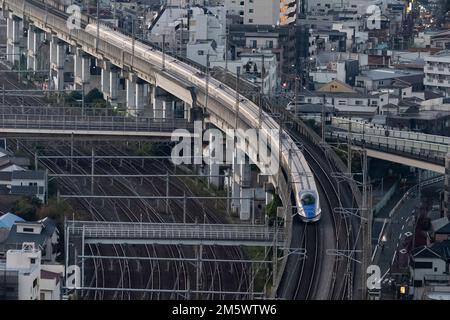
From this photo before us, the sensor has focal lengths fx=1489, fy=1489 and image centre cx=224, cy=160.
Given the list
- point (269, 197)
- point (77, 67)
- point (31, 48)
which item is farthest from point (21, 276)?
point (31, 48)

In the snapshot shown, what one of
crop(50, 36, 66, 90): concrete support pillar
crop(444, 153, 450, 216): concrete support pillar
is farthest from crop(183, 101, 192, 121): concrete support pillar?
crop(50, 36, 66, 90): concrete support pillar

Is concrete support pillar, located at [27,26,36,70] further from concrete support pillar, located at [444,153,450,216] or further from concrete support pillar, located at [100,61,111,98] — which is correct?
concrete support pillar, located at [444,153,450,216]

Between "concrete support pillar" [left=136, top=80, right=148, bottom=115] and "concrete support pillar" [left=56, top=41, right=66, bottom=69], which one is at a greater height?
"concrete support pillar" [left=56, top=41, right=66, bottom=69]

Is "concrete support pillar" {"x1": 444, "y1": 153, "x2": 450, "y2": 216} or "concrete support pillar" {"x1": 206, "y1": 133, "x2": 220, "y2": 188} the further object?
"concrete support pillar" {"x1": 206, "y1": 133, "x2": 220, "y2": 188}

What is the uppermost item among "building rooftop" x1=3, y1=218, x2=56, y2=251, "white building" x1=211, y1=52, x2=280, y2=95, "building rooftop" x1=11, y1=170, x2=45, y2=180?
"white building" x1=211, y1=52, x2=280, y2=95

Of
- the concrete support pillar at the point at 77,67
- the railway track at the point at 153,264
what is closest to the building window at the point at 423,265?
the railway track at the point at 153,264

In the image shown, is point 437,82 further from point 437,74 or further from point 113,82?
point 113,82

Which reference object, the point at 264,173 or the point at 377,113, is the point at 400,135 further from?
the point at 264,173
